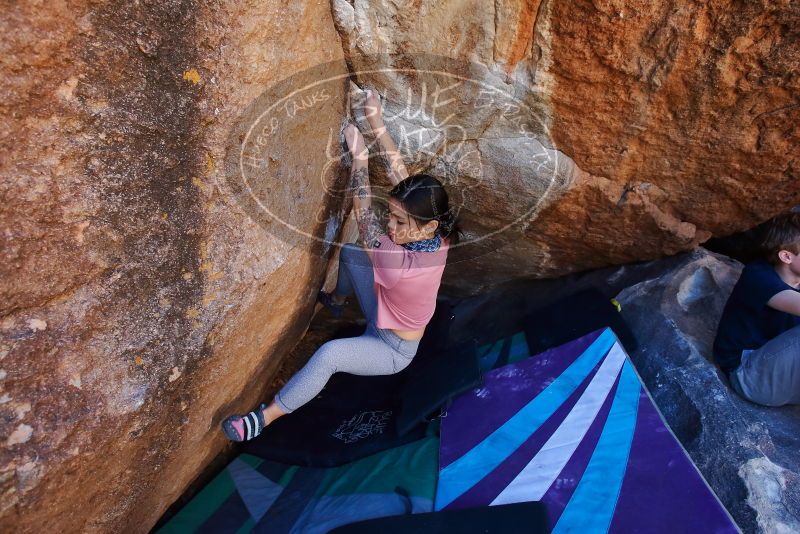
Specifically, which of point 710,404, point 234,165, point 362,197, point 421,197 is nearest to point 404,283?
point 421,197

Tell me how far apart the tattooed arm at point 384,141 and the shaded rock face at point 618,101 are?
0.05 meters

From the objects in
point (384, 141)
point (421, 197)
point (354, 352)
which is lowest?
point (354, 352)

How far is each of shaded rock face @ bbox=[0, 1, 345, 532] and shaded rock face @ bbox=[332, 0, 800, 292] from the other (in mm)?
431

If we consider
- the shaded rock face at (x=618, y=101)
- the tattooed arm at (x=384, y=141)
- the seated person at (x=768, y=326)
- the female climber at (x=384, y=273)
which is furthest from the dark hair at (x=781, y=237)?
the tattooed arm at (x=384, y=141)

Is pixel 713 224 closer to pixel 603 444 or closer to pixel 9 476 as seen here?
pixel 603 444

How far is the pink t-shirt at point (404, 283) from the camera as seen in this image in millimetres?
2164

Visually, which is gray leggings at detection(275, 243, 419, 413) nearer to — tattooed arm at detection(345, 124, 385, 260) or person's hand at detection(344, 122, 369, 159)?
tattooed arm at detection(345, 124, 385, 260)

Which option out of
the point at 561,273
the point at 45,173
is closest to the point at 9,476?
the point at 45,173

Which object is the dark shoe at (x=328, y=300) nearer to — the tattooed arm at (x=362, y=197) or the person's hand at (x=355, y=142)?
the tattooed arm at (x=362, y=197)

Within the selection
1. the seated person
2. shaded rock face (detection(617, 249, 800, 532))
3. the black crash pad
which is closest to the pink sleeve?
the black crash pad

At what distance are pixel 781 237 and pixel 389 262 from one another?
158 cm

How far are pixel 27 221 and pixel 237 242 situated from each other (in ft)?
1.86

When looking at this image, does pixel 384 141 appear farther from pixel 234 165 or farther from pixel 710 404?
pixel 710 404

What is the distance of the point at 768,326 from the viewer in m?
2.45
